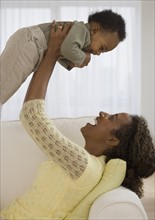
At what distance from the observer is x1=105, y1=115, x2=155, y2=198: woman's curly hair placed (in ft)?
5.90

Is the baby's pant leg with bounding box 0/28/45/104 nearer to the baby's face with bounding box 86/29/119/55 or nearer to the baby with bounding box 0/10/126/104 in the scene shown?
the baby with bounding box 0/10/126/104

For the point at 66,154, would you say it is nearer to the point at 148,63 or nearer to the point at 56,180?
the point at 56,180

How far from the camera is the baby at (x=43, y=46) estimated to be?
1414 mm

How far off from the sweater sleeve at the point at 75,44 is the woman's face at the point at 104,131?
1.43ft

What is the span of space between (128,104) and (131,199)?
3062 mm

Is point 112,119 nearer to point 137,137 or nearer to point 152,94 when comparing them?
point 137,137

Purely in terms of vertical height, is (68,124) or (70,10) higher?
(70,10)

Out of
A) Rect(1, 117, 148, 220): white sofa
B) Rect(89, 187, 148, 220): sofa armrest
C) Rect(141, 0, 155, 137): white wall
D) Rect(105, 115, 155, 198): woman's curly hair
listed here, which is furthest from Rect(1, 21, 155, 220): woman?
Rect(141, 0, 155, 137): white wall

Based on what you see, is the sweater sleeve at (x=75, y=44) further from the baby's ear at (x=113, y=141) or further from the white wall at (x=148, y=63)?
the white wall at (x=148, y=63)

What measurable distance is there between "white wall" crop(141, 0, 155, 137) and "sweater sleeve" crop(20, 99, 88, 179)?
10.0ft

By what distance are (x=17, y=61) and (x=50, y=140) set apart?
1.11 ft

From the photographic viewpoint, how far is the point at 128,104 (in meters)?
4.59

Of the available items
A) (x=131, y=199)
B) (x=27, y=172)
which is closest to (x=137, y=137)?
(x=131, y=199)

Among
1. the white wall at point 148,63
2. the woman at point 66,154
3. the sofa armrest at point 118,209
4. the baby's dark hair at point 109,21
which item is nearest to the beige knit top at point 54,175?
the woman at point 66,154
